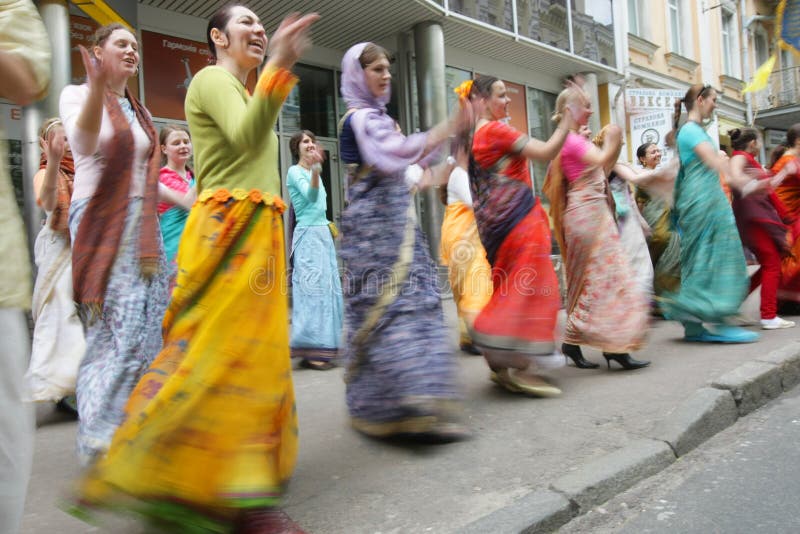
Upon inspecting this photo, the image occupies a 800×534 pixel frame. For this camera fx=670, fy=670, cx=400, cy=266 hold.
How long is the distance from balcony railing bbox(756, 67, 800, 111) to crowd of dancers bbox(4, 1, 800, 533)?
20.3 metres

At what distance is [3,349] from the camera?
1.40m

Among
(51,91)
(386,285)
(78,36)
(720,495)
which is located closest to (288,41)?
(386,285)

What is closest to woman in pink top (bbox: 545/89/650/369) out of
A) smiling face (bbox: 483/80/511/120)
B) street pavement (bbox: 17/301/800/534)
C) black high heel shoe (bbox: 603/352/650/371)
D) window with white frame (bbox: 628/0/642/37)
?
black high heel shoe (bbox: 603/352/650/371)

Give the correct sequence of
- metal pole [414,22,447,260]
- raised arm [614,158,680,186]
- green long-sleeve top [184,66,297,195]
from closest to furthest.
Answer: green long-sleeve top [184,66,297,195] < raised arm [614,158,680,186] < metal pole [414,22,447,260]

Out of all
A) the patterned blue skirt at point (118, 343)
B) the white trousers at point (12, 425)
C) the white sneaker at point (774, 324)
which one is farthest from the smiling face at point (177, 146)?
the white sneaker at point (774, 324)

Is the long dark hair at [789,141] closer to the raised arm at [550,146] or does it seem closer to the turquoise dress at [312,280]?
the raised arm at [550,146]

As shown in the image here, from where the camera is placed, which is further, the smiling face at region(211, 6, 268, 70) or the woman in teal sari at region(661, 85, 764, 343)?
the woman in teal sari at region(661, 85, 764, 343)

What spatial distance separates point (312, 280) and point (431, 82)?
6269 millimetres

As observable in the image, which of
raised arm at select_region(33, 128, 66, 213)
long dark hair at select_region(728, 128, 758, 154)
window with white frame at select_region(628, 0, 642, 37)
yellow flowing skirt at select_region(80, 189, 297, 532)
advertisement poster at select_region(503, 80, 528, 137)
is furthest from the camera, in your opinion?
window with white frame at select_region(628, 0, 642, 37)

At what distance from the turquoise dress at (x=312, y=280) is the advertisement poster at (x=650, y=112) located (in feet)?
36.6

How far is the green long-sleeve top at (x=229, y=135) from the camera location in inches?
77.5

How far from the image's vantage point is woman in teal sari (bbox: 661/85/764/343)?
15.6 feet

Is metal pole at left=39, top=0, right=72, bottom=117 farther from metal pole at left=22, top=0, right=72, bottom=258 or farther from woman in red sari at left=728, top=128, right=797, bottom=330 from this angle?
woman in red sari at left=728, top=128, right=797, bottom=330

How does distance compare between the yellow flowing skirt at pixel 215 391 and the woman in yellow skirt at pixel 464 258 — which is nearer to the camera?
the yellow flowing skirt at pixel 215 391
